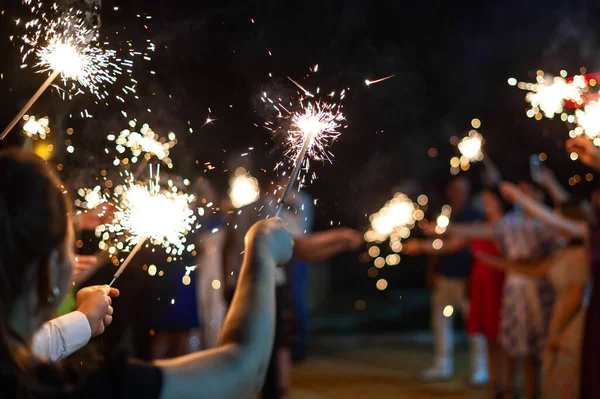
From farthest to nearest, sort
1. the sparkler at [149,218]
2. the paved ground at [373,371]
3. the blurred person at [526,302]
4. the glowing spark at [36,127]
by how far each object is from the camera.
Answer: the paved ground at [373,371], the blurred person at [526,302], the glowing spark at [36,127], the sparkler at [149,218]

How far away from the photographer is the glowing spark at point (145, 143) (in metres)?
4.25

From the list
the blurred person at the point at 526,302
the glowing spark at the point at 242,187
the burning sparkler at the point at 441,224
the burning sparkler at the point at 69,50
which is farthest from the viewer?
the glowing spark at the point at 242,187

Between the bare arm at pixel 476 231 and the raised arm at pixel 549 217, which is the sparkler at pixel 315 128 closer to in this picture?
the raised arm at pixel 549 217

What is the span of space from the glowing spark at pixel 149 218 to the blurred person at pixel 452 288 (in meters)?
5.34

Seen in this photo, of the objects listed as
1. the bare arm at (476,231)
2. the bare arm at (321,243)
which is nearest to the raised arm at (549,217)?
the bare arm at (476,231)

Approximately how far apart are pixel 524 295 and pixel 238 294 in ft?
17.3

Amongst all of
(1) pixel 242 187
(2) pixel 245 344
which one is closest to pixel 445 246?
(1) pixel 242 187

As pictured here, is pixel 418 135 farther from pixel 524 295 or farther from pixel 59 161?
pixel 59 161

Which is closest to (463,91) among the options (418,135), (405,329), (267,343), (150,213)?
(418,135)

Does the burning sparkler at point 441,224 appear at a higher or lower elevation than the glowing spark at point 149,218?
higher

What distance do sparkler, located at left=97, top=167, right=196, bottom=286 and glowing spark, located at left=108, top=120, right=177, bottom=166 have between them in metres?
0.88

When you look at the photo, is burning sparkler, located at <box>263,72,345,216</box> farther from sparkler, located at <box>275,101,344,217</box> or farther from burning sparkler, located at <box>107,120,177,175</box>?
burning sparkler, located at <box>107,120,177,175</box>

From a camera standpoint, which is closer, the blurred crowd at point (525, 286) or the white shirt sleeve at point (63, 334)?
the white shirt sleeve at point (63, 334)

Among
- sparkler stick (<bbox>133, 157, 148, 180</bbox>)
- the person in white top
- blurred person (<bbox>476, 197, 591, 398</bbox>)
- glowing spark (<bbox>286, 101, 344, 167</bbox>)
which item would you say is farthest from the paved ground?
the person in white top
